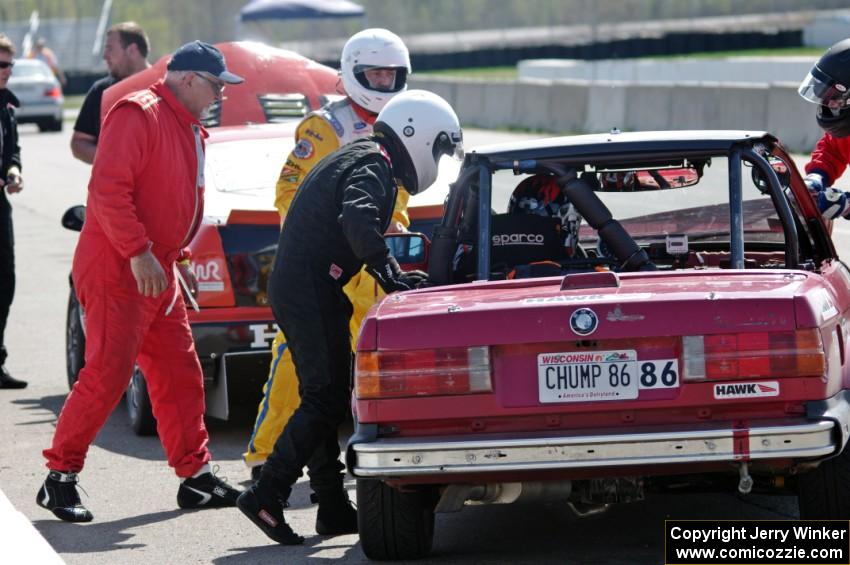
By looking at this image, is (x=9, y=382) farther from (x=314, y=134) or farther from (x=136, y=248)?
(x=136, y=248)

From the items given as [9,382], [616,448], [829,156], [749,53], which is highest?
[829,156]

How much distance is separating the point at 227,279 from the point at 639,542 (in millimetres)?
2787

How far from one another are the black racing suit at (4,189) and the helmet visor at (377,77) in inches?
119

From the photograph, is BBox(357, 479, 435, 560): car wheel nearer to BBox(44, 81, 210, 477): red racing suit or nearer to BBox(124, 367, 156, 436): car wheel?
BBox(44, 81, 210, 477): red racing suit

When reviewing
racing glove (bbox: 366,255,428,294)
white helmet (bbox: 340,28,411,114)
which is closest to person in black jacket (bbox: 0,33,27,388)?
white helmet (bbox: 340,28,411,114)

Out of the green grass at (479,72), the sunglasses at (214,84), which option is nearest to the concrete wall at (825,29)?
the green grass at (479,72)

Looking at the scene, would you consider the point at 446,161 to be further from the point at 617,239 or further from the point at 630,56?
the point at 630,56

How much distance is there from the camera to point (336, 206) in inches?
236

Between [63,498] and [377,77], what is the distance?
229 centimetres

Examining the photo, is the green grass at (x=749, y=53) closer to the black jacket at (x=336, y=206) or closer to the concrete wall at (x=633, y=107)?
the concrete wall at (x=633, y=107)

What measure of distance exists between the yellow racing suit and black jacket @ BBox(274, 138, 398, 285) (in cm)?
74

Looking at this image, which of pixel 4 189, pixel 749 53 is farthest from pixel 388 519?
pixel 749 53

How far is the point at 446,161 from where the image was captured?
925cm

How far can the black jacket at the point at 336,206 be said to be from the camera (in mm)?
5863
